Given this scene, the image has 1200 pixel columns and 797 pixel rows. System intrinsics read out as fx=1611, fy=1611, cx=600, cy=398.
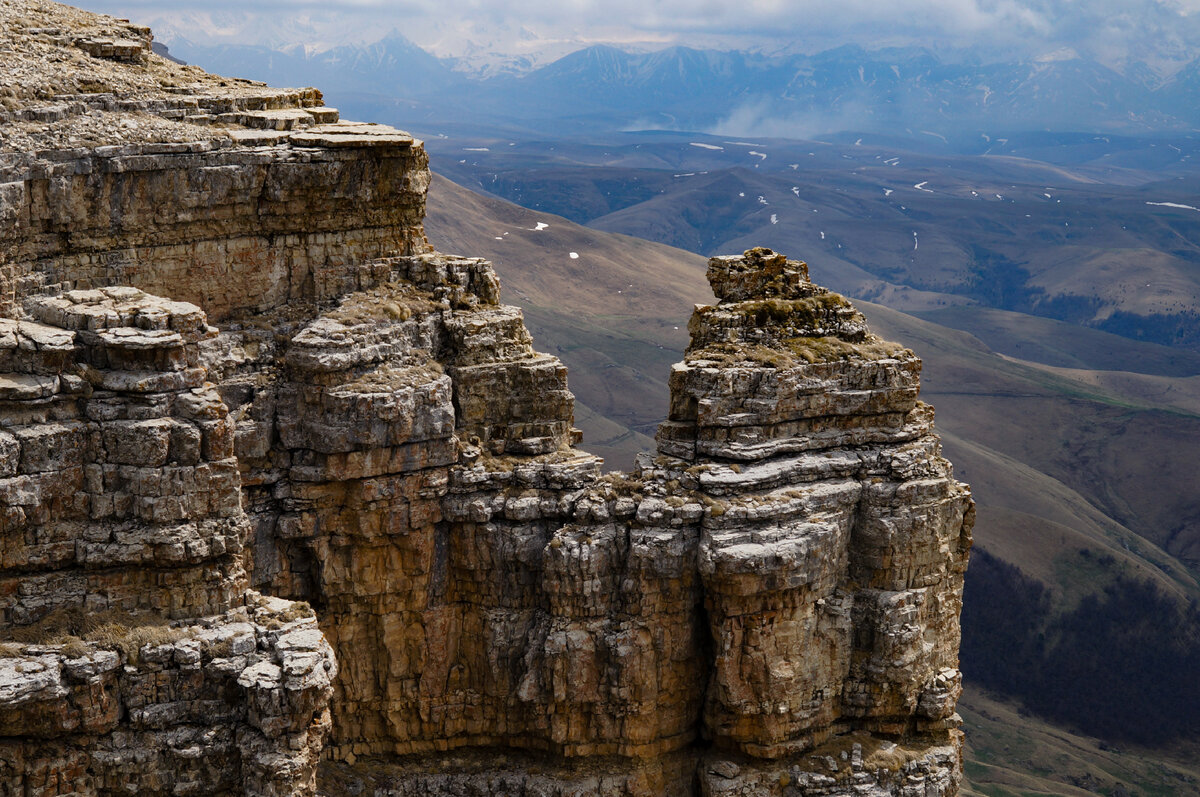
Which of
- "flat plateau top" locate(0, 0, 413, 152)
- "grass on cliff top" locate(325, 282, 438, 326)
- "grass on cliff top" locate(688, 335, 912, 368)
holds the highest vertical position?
"flat plateau top" locate(0, 0, 413, 152)

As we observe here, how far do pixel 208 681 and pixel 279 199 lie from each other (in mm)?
12284

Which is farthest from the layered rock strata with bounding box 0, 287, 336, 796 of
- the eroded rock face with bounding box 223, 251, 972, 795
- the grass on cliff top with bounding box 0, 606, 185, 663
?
the eroded rock face with bounding box 223, 251, 972, 795

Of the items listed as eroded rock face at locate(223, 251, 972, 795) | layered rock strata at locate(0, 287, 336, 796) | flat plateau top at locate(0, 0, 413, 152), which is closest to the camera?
layered rock strata at locate(0, 287, 336, 796)

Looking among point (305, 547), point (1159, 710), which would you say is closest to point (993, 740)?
point (1159, 710)

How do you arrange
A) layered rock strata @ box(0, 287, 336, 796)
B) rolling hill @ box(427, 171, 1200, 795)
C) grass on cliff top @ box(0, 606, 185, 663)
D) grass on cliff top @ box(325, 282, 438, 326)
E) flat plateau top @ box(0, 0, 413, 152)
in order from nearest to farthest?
1. layered rock strata @ box(0, 287, 336, 796)
2. grass on cliff top @ box(0, 606, 185, 663)
3. flat plateau top @ box(0, 0, 413, 152)
4. grass on cliff top @ box(325, 282, 438, 326)
5. rolling hill @ box(427, 171, 1200, 795)

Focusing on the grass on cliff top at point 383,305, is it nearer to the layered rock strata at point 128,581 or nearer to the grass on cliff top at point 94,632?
the layered rock strata at point 128,581

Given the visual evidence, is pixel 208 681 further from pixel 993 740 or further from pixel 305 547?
pixel 993 740

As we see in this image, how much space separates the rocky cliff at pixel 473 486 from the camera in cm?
3753

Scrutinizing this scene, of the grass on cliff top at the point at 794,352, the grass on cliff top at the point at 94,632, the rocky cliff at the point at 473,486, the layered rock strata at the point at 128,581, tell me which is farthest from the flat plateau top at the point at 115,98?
the grass on cliff top at the point at 94,632

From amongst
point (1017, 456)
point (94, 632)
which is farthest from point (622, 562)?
point (1017, 456)

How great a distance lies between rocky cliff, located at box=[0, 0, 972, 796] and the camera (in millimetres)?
37531

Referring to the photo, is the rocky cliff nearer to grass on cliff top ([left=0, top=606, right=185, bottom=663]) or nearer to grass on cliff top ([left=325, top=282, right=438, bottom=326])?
grass on cliff top ([left=325, top=282, right=438, bottom=326])

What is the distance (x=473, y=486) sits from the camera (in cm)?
4191

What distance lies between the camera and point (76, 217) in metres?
36.6
